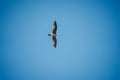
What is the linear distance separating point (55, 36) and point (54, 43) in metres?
0.79

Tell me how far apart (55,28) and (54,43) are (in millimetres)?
1700

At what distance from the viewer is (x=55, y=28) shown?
23359 millimetres

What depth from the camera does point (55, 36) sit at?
78.1ft

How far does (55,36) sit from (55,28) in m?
0.92

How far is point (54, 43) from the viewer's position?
24.1m
